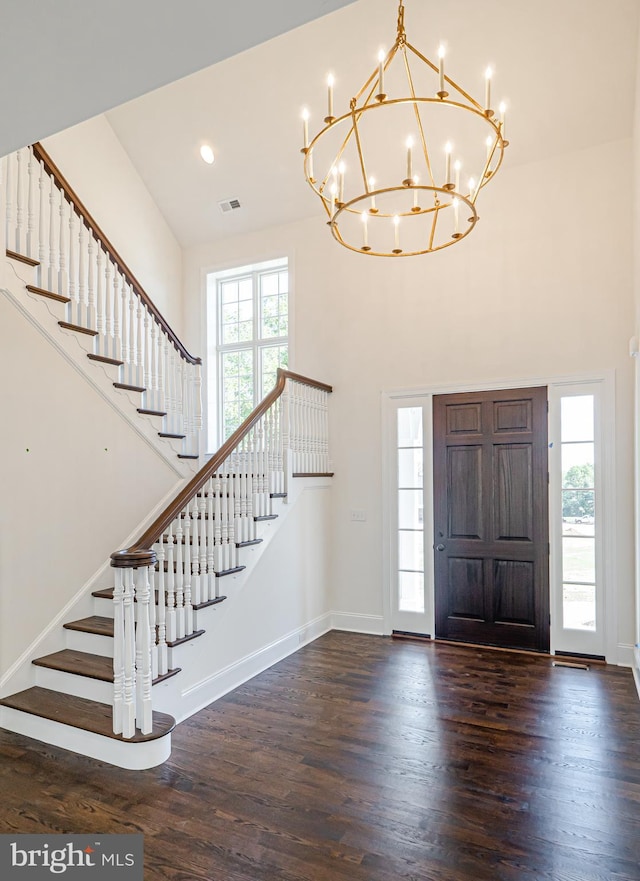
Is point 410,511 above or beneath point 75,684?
above

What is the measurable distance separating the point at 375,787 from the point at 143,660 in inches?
51.9

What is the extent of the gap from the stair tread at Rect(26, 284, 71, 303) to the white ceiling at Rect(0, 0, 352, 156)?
220 centimetres

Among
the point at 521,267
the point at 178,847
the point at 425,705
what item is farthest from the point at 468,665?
the point at 521,267

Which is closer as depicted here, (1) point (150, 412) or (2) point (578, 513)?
(2) point (578, 513)

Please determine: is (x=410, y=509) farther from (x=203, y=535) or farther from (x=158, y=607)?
(x=158, y=607)

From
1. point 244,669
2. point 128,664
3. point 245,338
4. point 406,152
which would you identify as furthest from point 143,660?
point 406,152

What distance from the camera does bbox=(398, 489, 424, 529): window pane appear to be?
16.9ft

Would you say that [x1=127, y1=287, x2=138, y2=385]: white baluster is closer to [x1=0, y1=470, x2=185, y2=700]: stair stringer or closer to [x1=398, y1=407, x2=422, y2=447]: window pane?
[x1=0, y1=470, x2=185, y2=700]: stair stringer

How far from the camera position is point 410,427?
5.21 meters

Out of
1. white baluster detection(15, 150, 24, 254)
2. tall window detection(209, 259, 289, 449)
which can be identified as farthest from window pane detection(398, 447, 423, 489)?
white baluster detection(15, 150, 24, 254)

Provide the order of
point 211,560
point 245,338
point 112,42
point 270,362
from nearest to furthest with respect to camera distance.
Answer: point 112,42 → point 211,560 → point 270,362 → point 245,338

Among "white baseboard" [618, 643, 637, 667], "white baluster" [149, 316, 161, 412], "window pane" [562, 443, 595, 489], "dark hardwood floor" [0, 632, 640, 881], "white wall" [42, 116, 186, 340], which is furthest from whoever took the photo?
"white wall" [42, 116, 186, 340]

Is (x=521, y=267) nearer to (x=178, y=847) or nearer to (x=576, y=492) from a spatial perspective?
(x=576, y=492)

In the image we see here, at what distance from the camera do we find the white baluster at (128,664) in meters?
2.88
